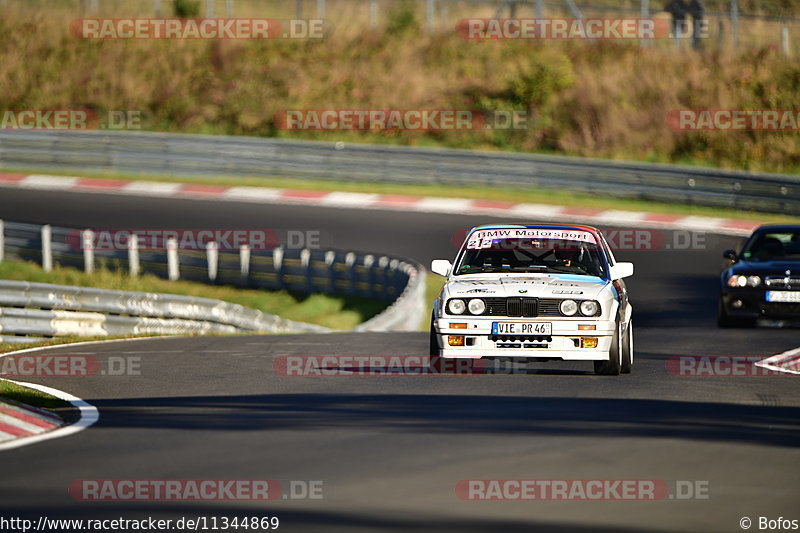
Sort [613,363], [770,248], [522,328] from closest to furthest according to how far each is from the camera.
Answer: [522,328] → [613,363] → [770,248]

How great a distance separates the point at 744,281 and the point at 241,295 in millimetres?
11337

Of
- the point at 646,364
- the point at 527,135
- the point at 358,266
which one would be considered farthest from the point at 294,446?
the point at 527,135

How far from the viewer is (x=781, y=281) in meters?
17.8

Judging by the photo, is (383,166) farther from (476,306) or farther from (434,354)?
(476,306)

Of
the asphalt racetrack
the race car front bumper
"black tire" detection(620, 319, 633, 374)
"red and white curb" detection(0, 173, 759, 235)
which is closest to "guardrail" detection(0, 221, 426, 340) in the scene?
the asphalt racetrack

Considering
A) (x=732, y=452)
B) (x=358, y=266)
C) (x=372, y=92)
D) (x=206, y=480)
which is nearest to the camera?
(x=206, y=480)

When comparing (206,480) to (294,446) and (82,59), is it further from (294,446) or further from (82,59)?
(82,59)

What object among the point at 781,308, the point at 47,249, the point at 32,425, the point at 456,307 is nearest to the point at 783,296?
the point at 781,308

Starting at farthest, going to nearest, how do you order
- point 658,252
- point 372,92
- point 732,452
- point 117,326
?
point 372,92 → point 658,252 → point 117,326 → point 732,452

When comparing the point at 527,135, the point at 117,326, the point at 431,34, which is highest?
the point at 431,34

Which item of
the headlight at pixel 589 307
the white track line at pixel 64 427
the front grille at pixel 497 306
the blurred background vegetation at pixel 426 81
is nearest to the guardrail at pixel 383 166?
the blurred background vegetation at pixel 426 81

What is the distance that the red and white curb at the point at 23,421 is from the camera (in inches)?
376

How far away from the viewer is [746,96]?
40.4m

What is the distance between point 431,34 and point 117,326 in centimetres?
2768
